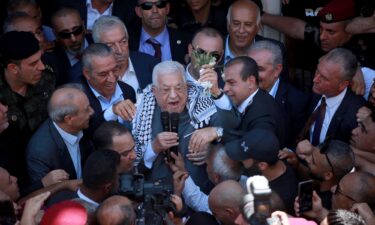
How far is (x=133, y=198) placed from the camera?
4.05 metres

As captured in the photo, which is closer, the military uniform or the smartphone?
the smartphone

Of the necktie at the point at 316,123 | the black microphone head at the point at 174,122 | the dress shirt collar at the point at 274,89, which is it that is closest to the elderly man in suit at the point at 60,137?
the black microphone head at the point at 174,122

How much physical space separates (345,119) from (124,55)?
1.81m

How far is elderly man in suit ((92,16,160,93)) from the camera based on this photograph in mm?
5656

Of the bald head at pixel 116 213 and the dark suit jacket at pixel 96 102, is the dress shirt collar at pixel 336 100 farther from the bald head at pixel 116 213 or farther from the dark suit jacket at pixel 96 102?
the bald head at pixel 116 213

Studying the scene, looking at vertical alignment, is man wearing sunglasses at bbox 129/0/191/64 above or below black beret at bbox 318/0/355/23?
below

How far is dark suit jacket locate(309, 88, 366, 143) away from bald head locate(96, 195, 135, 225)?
1.94 metres

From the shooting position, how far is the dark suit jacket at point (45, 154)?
480cm

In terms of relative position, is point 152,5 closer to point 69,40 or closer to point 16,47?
point 69,40

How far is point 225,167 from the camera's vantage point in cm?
451

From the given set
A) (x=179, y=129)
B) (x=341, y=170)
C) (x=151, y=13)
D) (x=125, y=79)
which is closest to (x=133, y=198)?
(x=179, y=129)

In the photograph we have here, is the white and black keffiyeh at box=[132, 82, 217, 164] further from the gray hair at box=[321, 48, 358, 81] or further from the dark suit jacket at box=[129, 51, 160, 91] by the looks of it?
the gray hair at box=[321, 48, 358, 81]

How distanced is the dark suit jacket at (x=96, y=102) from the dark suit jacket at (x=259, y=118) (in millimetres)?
981

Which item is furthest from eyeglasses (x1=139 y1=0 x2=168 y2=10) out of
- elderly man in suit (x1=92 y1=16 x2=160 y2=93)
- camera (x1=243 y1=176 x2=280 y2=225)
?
camera (x1=243 y1=176 x2=280 y2=225)
